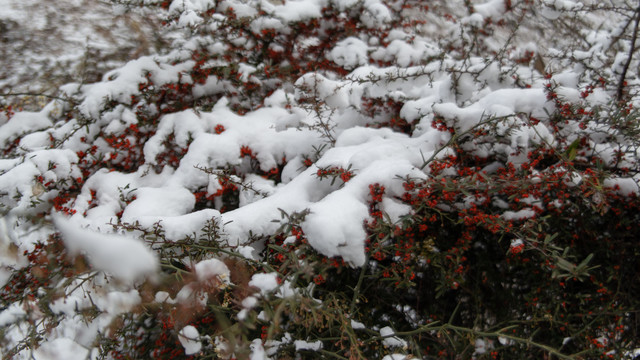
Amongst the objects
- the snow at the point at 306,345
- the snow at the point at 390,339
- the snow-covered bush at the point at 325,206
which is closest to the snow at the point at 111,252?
the snow-covered bush at the point at 325,206

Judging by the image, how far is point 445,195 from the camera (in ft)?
5.98

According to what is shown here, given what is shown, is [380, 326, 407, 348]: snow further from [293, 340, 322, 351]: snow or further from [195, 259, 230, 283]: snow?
[195, 259, 230, 283]: snow

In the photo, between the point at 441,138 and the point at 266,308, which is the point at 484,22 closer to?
the point at 441,138

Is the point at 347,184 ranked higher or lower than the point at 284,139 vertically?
higher

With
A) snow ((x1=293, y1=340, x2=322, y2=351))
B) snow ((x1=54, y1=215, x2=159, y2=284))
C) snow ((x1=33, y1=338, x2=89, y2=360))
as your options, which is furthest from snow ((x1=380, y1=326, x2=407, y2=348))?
snow ((x1=33, y1=338, x2=89, y2=360))

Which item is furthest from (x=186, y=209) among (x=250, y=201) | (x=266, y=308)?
(x=266, y=308)

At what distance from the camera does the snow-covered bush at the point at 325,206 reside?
167cm

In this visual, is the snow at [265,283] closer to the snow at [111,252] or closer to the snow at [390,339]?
the snow at [111,252]

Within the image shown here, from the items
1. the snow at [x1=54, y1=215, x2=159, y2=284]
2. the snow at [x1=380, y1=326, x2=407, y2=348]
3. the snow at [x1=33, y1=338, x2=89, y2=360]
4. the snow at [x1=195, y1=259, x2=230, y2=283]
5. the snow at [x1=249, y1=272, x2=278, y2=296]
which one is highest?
the snow at [x1=54, y1=215, x2=159, y2=284]

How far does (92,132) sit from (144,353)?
1897 mm

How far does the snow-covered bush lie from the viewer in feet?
5.47

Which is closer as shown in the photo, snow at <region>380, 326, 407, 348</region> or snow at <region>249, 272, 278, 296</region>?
snow at <region>249, 272, 278, 296</region>

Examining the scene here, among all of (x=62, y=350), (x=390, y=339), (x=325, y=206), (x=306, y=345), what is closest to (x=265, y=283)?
(x=325, y=206)

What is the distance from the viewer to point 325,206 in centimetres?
178
